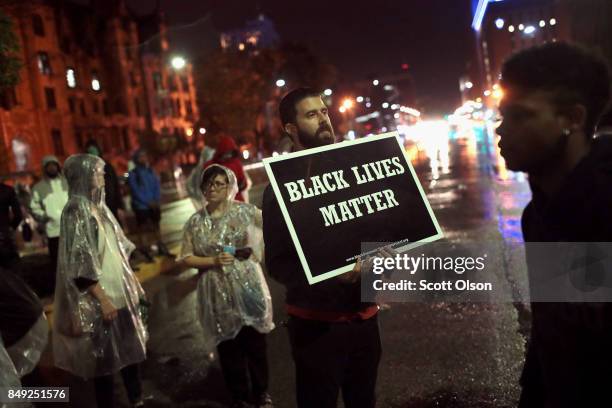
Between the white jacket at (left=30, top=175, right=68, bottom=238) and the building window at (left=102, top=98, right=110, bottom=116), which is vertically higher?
the building window at (left=102, top=98, right=110, bottom=116)

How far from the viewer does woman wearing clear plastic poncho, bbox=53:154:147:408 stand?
363cm

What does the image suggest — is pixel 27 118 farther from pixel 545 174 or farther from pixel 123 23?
pixel 545 174

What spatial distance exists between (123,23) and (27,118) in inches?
871

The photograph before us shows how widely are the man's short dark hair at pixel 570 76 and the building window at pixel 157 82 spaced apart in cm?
6561

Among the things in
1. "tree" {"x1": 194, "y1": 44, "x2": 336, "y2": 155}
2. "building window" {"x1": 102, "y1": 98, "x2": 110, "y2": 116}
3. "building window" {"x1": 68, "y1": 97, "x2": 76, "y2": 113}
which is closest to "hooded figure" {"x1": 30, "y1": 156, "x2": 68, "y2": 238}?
"tree" {"x1": 194, "y1": 44, "x2": 336, "y2": 155}

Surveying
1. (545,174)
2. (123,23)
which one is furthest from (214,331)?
(123,23)

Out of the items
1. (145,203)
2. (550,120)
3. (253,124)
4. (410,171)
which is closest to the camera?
(550,120)

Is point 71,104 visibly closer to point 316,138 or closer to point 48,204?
point 48,204

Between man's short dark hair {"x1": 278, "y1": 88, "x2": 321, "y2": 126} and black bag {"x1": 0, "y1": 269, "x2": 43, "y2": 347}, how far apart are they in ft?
7.42

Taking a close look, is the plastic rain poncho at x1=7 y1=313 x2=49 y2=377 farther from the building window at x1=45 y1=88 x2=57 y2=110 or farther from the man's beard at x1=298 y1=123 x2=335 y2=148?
the building window at x1=45 y1=88 x2=57 y2=110

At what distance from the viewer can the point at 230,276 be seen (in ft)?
13.0

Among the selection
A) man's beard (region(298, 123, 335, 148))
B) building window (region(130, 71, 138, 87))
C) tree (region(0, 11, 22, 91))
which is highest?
building window (region(130, 71, 138, 87))

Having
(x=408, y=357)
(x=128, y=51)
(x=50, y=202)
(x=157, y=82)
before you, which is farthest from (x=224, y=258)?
(x=157, y=82)

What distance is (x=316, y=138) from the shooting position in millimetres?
2604
